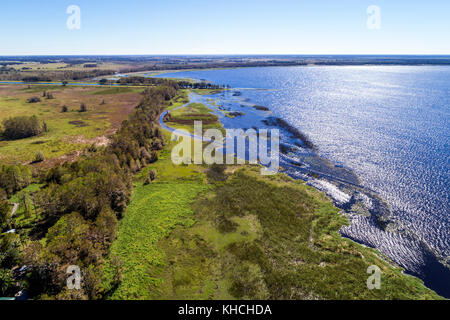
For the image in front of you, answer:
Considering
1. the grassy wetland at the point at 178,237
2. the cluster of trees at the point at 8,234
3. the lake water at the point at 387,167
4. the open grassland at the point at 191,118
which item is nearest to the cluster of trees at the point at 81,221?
the grassy wetland at the point at 178,237

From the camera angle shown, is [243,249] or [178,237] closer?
[243,249]

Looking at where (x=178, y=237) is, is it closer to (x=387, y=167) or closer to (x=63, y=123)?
(x=387, y=167)

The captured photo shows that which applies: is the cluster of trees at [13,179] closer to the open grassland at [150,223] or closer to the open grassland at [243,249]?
the open grassland at [150,223]

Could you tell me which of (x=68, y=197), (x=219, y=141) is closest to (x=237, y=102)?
(x=219, y=141)

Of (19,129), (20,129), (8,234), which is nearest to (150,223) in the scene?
(8,234)

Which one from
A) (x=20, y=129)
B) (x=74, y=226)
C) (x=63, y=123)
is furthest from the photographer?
(x=63, y=123)

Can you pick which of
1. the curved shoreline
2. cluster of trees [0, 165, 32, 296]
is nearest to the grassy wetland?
cluster of trees [0, 165, 32, 296]
